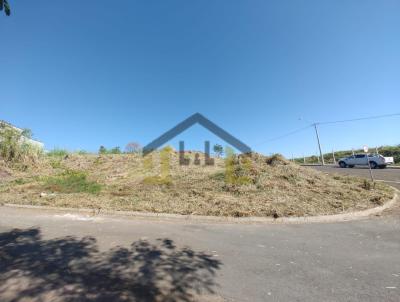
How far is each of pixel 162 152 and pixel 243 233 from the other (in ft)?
44.5

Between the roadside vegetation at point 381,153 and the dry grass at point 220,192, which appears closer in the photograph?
the dry grass at point 220,192

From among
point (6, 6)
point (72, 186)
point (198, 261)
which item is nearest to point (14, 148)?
point (72, 186)

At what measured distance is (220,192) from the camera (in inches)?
386

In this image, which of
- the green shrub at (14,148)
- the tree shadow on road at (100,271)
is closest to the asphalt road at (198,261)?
the tree shadow on road at (100,271)

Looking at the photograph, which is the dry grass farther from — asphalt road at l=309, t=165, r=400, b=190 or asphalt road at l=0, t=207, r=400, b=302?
asphalt road at l=309, t=165, r=400, b=190

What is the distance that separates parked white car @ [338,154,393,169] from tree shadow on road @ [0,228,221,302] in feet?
80.4

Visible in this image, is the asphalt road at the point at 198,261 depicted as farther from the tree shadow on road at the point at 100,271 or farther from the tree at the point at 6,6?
the tree at the point at 6,6

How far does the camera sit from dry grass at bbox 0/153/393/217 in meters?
7.94

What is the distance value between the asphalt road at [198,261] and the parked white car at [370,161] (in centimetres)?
1962

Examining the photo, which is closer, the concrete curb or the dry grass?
the concrete curb

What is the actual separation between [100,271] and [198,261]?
155cm

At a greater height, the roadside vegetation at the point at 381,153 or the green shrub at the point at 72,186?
the roadside vegetation at the point at 381,153

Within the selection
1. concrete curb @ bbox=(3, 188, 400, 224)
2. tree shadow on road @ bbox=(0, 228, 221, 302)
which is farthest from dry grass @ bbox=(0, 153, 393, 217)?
tree shadow on road @ bbox=(0, 228, 221, 302)

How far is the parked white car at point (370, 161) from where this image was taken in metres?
22.8
